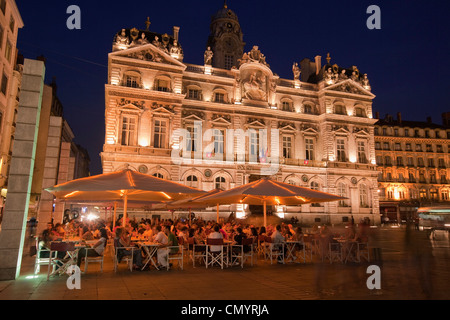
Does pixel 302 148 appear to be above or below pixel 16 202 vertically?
above

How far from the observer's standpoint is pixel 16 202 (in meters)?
8.54

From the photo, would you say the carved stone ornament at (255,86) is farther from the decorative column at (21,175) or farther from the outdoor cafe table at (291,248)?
the decorative column at (21,175)

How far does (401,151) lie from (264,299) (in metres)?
57.6

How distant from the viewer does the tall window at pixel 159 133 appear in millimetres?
30625

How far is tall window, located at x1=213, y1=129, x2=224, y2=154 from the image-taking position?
33281 mm

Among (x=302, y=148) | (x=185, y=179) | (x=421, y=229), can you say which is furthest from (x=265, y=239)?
(x=421, y=229)

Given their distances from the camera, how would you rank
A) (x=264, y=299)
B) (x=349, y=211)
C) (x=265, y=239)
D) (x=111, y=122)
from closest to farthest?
1. (x=264, y=299)
2. (x=265, y=239)
3. (x=111, y=122)
4. (x=349, y=211)

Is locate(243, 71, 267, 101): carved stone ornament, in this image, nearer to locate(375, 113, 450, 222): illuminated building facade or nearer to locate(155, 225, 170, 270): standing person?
locate(155, 225, 170, 270): standing person

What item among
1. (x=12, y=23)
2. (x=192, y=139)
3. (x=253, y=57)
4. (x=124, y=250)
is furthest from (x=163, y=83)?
(x=124, y=250)

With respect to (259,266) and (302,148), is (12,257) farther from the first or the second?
(302,148)

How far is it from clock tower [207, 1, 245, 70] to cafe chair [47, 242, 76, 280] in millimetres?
35033

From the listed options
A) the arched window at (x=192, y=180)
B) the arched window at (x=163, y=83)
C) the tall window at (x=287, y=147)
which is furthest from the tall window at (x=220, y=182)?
the arched window at (x=163, y=83)

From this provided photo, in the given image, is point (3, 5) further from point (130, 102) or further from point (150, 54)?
point (150, 54)
